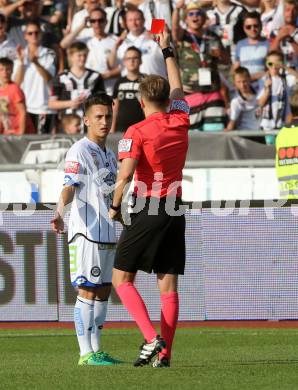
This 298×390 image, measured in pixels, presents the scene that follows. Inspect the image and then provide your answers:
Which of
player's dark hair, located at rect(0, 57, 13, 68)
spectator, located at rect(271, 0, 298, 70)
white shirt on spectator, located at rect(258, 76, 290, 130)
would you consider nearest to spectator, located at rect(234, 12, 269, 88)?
spectator, located at rect(271, 0, 298, 70)

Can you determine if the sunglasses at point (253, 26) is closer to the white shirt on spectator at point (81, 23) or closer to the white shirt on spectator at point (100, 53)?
the white shirt on spectator at point (100, 53)

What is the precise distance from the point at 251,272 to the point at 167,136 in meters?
4.80

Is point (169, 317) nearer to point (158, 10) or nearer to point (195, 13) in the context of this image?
point (195, 13)

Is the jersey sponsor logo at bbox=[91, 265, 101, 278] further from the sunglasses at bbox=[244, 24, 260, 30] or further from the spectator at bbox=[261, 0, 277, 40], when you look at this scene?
the spectator at bbox=[261, 0, 277, 40]

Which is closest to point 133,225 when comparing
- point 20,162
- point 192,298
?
point 192,298

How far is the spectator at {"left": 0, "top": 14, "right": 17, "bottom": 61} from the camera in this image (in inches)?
704

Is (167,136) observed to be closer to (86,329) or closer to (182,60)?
(86,329)

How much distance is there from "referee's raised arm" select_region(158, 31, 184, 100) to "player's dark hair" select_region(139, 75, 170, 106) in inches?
9.9

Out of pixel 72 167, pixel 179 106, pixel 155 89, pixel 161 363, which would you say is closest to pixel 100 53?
pixel 72 167

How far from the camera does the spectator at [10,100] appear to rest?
1677 cm

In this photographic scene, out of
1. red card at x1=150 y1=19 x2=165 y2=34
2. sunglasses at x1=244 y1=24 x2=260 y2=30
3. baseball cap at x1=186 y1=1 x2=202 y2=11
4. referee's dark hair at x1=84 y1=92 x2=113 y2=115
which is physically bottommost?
sunglasses at x1=244 y1=24 x2=260 y2=30

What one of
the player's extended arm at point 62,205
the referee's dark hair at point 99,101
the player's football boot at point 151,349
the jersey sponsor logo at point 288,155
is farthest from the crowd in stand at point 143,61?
the player's football boot at point 151,349

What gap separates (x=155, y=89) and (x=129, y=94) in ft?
27.1

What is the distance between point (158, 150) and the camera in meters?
8.18
